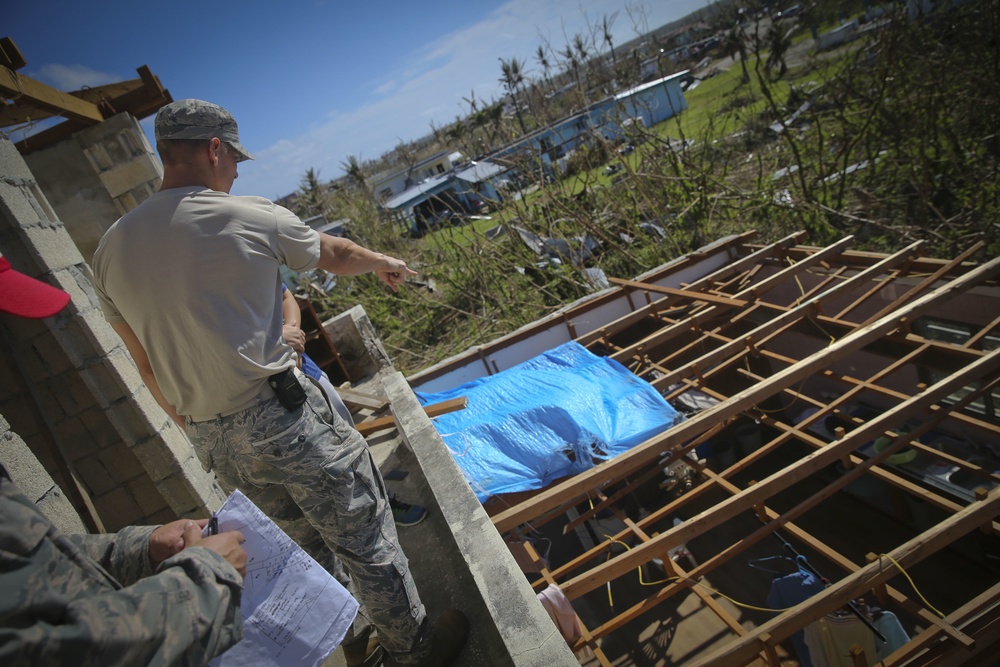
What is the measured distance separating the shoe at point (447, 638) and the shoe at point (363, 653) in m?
0.30

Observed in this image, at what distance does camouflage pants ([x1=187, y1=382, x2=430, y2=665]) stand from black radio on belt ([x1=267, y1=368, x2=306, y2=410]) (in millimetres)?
29

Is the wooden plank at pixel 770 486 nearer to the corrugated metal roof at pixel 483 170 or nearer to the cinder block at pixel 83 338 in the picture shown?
the cinder block at pixel 83 338

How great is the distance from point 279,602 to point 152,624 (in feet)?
1.96

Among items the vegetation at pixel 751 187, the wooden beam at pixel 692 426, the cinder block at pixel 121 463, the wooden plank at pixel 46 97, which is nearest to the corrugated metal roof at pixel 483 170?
the vegetation at pixel 751 187

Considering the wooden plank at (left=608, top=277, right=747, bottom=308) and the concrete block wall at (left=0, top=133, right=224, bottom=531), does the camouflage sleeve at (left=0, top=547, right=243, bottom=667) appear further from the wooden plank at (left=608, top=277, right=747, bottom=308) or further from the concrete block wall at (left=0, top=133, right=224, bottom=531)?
the wooden plank at (left=608, top=277, right=747, bottom=308)

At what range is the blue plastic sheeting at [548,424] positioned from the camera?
3.52 m

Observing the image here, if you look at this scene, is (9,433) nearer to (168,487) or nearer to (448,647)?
(168,487)

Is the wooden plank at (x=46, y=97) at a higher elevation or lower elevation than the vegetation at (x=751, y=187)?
higher

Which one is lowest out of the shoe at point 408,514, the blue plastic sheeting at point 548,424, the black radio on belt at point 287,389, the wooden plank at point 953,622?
the wooden plank at point 953,622

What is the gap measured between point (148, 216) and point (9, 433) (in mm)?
Answer: 996

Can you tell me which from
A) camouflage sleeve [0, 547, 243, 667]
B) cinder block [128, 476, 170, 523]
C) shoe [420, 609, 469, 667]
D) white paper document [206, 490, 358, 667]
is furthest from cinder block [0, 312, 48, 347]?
shoe [420, 609, 469, 667]

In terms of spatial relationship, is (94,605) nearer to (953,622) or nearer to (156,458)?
(156,458)

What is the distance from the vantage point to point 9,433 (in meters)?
1.85

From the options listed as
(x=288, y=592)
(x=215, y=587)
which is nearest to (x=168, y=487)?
(x=288, y=592)
